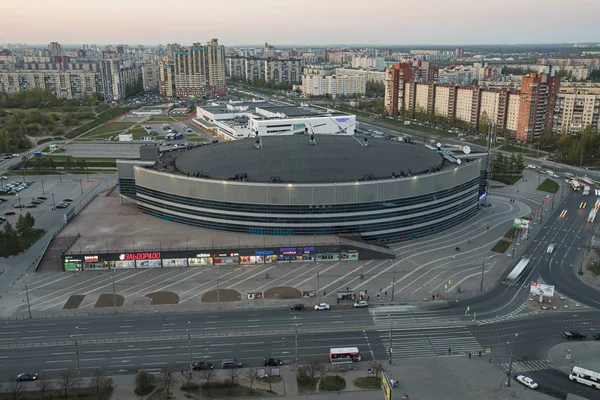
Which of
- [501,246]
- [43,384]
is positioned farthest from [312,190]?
[43,384]

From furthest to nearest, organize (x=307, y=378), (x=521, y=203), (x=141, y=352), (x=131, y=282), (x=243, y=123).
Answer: (x=243, y=123) < (x=521, y=203) < (x=131, y=282) < (x=141, y=352) < (x=307, y=378)

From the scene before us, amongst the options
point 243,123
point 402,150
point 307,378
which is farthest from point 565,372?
point 243,123

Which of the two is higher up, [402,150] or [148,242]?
[402,150]

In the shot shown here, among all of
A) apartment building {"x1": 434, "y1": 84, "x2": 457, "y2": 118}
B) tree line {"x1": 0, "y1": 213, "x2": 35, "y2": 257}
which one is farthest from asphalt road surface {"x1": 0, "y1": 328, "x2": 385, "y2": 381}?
apartment building {"x1": 434, "y1": 84, "x2": 457, "y2": 118}

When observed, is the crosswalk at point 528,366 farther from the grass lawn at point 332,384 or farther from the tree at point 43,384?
the tree at point 43,384

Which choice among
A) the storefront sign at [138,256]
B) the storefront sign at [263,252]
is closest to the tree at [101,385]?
the storefront sign at [138,256]

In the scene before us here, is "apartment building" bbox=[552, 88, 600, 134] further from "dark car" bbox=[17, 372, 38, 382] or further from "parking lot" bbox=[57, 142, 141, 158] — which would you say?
"dark car" bbox=[17, 372, 38, 382]

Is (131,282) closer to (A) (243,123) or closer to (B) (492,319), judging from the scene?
(B) (492,319)
